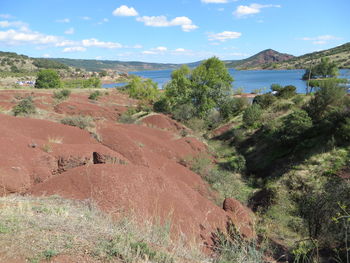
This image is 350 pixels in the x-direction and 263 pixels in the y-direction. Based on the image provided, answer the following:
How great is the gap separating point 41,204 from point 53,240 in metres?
2.35

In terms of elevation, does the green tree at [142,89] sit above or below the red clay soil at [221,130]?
above

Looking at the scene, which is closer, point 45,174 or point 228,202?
point 45,174

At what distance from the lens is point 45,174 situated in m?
8.11

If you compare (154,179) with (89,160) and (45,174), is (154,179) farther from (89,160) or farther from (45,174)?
(45,174)

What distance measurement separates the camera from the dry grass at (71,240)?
3365mm

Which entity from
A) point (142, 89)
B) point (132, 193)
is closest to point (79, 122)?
point (132, 193)

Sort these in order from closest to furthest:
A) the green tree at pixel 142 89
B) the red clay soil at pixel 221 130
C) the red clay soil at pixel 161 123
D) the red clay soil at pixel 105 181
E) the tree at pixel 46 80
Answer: the red clay soil at pixel 105 181 < the red clay soil at pixel 161 123 < the red clay soil at pixel 221 130 < the green tree at pixel 142 89 < the tree at pixel 46 80

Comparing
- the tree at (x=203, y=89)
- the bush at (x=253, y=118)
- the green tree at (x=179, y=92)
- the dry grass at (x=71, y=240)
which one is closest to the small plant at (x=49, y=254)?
the dry grass at (x=71, y=240)

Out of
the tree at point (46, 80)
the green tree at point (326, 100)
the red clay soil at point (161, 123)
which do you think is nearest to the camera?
the green tree at point (326, 100)

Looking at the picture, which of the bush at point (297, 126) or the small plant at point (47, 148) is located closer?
the small plant at point (47, 148)

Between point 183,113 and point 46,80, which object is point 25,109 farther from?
point 46,80

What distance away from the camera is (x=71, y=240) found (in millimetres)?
3656

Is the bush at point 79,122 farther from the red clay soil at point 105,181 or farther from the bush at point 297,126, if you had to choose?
the bush at point 297,126

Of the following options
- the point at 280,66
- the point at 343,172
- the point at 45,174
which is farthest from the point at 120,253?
the point at 280,66
